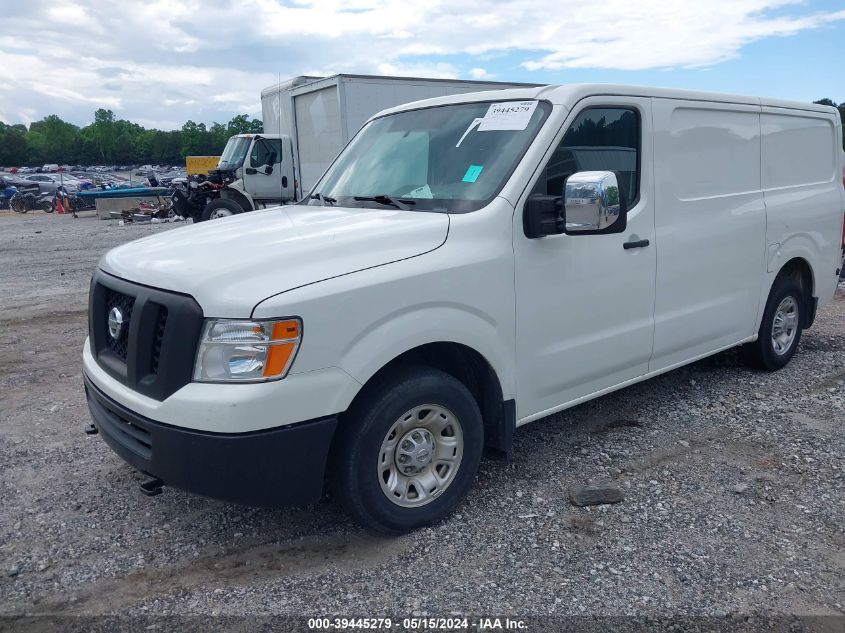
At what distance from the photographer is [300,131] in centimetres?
1628

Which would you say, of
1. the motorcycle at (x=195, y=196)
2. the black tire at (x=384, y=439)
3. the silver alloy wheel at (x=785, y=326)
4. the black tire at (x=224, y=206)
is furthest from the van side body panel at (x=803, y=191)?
the motorcycle at (x=195, y=196)

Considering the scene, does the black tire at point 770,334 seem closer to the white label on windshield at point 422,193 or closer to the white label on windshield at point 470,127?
the white label on windshield at point 470,127

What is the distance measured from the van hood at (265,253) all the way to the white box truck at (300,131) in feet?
35.5

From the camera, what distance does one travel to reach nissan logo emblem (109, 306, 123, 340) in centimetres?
333

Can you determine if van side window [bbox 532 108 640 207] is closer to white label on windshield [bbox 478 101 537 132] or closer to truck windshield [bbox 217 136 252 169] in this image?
white label on windshield [bbox 478 101 537 132]

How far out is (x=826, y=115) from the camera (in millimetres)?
6070

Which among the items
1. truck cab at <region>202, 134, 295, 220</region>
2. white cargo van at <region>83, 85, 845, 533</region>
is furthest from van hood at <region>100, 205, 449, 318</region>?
truck cab at <region>202, 134, 295, 220</region>

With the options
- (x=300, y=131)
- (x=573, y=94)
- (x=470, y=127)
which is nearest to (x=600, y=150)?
(x=573, y=94)

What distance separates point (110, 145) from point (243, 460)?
12351 centimetres

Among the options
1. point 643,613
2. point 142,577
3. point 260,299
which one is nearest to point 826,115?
point 643,613

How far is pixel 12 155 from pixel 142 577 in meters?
113

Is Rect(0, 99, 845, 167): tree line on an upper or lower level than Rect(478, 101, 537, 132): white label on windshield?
upper

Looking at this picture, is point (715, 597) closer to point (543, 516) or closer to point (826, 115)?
point (543, 516)

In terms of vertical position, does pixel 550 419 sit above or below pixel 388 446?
below
